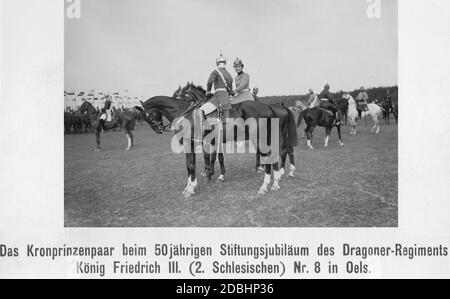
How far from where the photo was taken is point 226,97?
6.19 metres

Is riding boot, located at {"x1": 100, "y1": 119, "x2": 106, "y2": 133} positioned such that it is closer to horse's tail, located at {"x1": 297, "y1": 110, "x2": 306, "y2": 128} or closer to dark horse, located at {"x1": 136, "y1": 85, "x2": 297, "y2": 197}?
dark horse, located at {"x1": 136, "y1": 85, "x2": 297, "y2": 197}

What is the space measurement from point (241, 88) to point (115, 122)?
4.68m

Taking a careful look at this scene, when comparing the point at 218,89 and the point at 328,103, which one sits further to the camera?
the point at 328,103

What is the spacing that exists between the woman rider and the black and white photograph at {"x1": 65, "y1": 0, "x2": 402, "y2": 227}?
2 centimetres

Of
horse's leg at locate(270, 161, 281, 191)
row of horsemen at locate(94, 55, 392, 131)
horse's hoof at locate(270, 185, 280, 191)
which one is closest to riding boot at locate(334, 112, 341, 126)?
row of horsemen at locate(94, 55, 392, 131)

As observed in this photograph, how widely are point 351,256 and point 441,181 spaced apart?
5.57 feet

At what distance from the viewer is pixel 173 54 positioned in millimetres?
6402

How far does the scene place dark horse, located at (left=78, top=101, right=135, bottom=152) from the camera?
8193 mm

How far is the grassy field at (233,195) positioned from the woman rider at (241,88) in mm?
1004

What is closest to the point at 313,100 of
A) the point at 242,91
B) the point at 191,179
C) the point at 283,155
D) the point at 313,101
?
the point at 313,101

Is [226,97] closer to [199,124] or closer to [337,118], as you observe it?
[199,124]

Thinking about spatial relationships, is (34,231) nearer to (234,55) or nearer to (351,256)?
(234,55)

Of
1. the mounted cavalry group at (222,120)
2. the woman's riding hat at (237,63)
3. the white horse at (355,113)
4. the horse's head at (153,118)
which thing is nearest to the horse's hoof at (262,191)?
the mounted cavalry group at (222,120)

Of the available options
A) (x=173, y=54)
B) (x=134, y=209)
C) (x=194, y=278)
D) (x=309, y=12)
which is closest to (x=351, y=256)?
(x=194, y=278)
